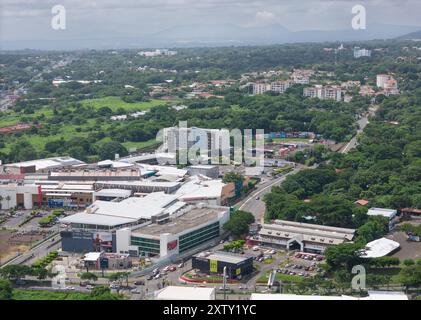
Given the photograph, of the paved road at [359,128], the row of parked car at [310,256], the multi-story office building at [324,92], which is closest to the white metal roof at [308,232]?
the row of parked car at [310,256]

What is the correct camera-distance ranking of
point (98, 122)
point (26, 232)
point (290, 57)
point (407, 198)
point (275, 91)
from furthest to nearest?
point (290, 57) < point (275, 91) < point (98, 122) < point (407, 198) < point (26, 232)

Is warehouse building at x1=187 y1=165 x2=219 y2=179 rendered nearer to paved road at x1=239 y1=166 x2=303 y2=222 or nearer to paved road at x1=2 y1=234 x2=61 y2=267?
paved road at x1=239 y1=166 x2=303 y2=222

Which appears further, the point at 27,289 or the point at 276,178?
the point at 276,178

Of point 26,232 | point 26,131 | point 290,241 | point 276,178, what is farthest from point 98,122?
point 290,241

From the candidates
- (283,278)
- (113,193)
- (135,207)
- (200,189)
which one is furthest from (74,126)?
(283,278)

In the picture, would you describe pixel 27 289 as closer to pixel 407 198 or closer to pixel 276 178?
pixel 407 198
